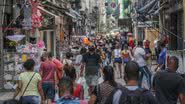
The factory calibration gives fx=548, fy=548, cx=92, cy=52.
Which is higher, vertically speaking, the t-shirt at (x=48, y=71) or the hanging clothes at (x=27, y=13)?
the hanging clothes at (x=27, y=13)

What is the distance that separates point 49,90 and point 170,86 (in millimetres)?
5576

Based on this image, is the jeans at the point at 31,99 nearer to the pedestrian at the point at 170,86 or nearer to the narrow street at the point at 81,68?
the narrow street at the point at 81,68

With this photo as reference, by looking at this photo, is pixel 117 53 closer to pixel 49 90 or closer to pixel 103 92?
pixel 49 90

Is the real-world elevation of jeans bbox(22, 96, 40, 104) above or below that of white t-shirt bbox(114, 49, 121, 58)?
below

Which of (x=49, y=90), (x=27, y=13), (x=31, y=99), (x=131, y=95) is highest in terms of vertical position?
(x=27, y=13)

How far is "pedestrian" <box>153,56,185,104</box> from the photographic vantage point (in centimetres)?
745

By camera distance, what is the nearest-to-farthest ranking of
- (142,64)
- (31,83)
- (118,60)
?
(31,83), (142,64), (118,60)

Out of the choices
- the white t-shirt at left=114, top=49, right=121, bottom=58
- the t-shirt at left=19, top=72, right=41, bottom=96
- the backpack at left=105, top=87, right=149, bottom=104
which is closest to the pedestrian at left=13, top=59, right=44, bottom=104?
the t-shirt at left=19, top=72, right=41, bottom=96

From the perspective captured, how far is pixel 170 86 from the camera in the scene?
750cm

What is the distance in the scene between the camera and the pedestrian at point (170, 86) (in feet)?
24.4

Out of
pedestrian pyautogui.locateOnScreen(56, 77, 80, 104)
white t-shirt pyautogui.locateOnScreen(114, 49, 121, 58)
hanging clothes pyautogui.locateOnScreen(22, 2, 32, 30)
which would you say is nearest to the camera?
pedestrian pyautogui.locateOnScreen(56, 77, 80, 104)

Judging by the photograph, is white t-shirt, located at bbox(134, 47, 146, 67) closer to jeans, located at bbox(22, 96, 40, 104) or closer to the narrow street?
the narrow street

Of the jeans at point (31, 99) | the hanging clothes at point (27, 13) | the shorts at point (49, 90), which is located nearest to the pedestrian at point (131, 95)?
the jeans at point (31, 99)

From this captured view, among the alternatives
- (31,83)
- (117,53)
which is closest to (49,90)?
(31,83)
